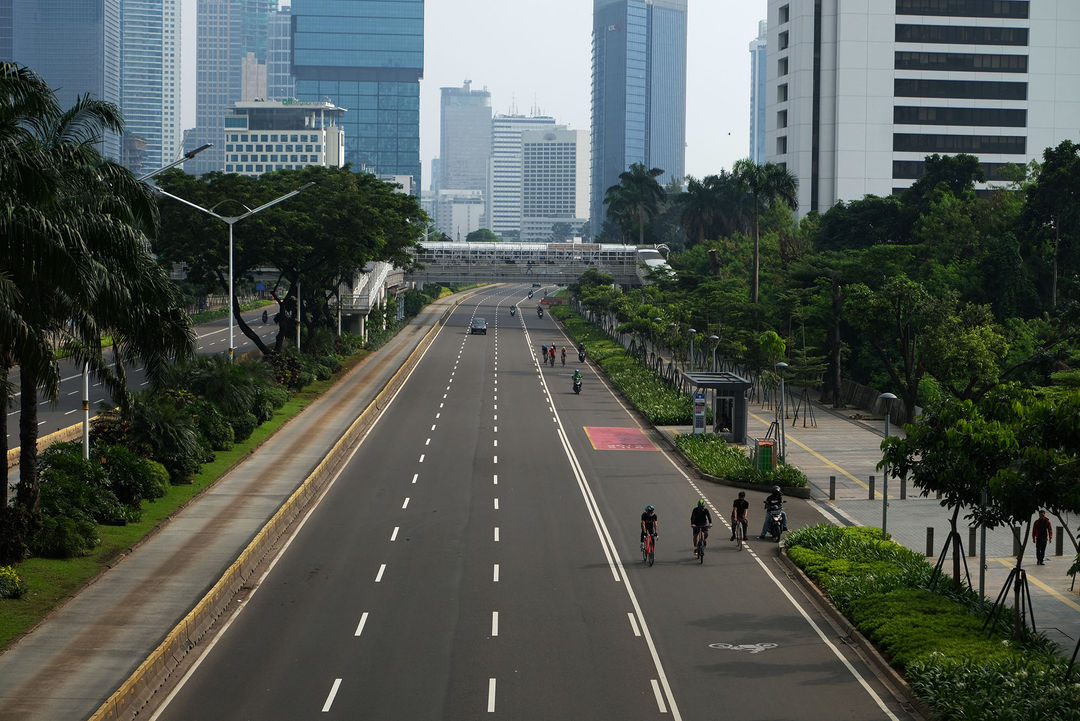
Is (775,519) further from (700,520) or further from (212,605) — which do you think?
(212,605)

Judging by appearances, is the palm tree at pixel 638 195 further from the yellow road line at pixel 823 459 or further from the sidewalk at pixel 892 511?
the yellow road line at pixel 823 459

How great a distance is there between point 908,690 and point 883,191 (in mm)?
107513

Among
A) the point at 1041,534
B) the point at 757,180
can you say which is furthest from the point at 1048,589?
the point at 757,180

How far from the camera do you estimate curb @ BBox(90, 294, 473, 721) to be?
18.7 metres

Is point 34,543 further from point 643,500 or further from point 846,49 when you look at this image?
point 846,49

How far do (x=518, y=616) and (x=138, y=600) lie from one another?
761 centimetres

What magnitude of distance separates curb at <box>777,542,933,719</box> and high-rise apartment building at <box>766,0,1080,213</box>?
9849 centimetres

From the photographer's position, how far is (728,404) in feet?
170

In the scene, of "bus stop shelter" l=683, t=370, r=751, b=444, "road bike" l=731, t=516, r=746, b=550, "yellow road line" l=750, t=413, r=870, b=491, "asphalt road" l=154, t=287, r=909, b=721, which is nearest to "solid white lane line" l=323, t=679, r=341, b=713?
"asphalt road" l=154, t=287, r=909, b=721

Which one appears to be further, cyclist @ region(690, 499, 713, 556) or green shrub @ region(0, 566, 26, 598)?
cyclist @ region(690, 499, 713, 556)

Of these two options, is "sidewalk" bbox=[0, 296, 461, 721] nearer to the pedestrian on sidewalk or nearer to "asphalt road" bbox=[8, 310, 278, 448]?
"asphalt road" bbox=[8, 310, 278, 448]

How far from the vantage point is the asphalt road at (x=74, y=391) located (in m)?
49.4

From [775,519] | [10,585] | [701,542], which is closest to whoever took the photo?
[10,585]

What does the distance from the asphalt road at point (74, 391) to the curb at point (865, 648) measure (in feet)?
52.6
